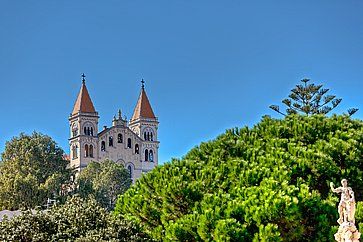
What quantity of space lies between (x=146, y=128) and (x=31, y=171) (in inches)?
1545

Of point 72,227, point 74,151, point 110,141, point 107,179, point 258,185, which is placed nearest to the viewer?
point 72,227

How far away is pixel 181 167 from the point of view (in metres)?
19.3

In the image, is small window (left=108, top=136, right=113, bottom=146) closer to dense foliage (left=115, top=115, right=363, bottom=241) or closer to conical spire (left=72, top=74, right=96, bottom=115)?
conical spire (left=72, top=74, right=96, bottom=115)

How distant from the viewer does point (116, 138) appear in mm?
90688

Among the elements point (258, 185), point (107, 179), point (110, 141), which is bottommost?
point (258, 185)

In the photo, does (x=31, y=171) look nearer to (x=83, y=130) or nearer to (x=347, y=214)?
(x=83, y=130)

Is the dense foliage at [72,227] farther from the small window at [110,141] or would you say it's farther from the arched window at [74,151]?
the small window at [110,141]

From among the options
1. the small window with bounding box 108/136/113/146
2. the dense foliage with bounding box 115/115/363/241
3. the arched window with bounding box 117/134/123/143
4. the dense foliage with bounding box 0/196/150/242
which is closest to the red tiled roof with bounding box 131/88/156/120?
the arched window with bounding box 117/134/123/143

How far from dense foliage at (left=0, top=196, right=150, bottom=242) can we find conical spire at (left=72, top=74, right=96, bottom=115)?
71.1 metres

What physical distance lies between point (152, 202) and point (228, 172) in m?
2.23

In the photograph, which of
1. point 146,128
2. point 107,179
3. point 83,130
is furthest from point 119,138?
point 107,179

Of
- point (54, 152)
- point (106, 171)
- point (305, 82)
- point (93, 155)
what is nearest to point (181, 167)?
point (305, 82)

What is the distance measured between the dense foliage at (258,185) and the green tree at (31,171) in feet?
104

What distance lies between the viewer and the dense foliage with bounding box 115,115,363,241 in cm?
1605
